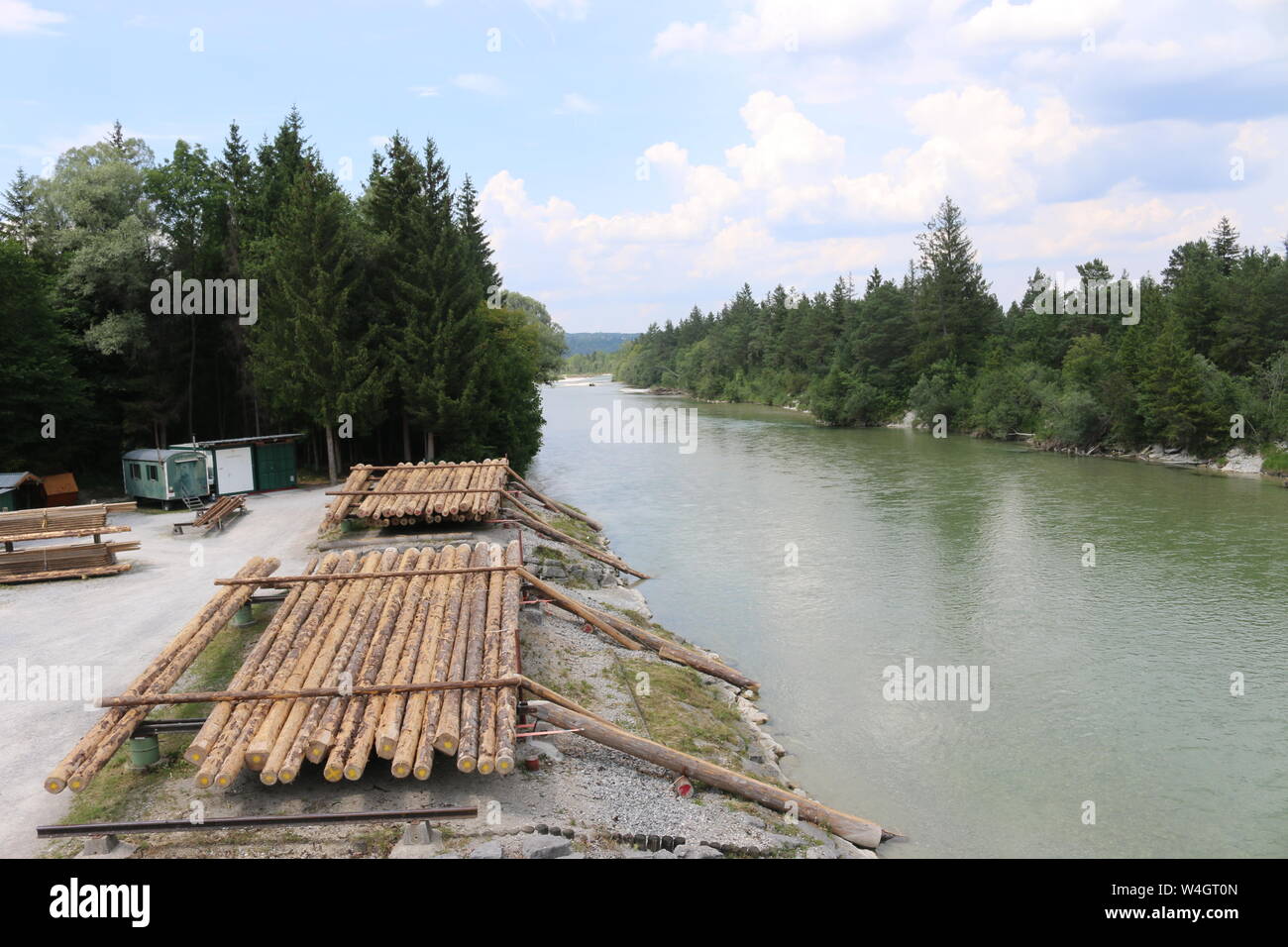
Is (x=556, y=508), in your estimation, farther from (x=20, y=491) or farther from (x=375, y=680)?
(x=375, y=680)

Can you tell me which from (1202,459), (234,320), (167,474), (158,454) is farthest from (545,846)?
(1202,459)

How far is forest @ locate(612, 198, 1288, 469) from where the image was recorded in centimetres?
4484

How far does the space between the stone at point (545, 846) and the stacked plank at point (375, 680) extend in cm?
104

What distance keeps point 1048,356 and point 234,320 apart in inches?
2336

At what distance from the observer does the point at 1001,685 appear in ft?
54.3

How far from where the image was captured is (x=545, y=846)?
870 cm

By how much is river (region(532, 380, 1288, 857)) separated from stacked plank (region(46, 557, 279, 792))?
8822 mm

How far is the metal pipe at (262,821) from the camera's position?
874cm

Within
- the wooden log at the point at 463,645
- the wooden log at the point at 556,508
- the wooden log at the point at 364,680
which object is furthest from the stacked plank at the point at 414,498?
the wooden log at the point at 364,680

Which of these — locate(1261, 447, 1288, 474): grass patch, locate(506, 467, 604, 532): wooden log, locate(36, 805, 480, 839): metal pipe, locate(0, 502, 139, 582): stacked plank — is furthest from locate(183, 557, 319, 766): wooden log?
locate(1261, 447, 1288, 474): grass patch

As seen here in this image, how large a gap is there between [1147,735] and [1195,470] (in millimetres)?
34797

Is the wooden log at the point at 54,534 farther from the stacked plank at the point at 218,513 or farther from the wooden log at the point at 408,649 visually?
the wooden log at the point at 408,649

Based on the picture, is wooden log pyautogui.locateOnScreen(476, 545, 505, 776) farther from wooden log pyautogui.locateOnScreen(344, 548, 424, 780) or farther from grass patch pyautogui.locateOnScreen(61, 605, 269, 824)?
grass patch pyautogui.locateOnScreen(61, 605, 269, 824)
